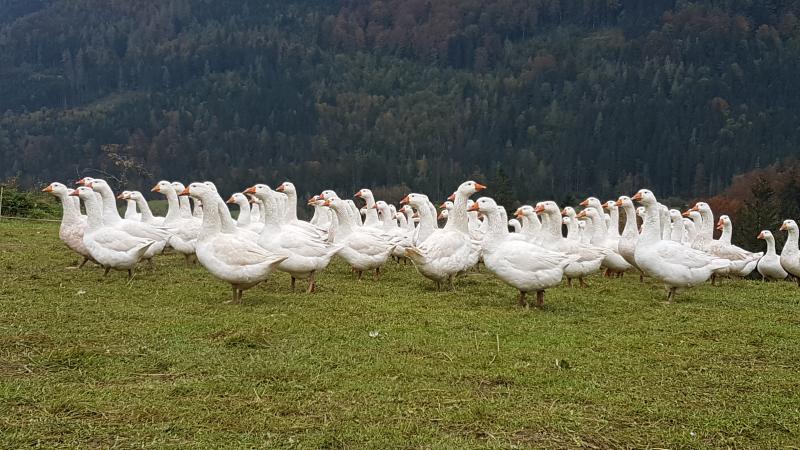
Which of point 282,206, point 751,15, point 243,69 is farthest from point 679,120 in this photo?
point 282,206

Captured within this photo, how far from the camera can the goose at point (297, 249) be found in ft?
38.7

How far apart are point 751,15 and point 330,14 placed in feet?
216

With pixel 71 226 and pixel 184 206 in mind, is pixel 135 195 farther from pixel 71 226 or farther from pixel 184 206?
pixel 71 226

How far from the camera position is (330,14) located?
120 metres

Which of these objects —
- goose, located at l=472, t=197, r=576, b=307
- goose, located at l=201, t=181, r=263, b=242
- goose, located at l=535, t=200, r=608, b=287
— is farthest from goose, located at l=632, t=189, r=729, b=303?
goose, located at l=201, t=181, r=263, b=242

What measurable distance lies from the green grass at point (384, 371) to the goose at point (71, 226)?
2.21 meters

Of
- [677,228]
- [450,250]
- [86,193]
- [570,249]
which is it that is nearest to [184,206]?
[86,193]

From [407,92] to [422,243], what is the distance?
8826 cm

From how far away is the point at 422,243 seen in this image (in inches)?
498

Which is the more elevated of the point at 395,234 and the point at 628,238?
the point at 628,238

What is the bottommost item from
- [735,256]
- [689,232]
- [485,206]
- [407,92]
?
[407,92]

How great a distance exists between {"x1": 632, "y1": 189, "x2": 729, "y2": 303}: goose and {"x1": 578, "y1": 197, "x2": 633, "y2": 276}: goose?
2956mm

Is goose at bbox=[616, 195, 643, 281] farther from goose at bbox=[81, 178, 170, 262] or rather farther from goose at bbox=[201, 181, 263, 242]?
goose at bbox=[81, 178, 170, 262]

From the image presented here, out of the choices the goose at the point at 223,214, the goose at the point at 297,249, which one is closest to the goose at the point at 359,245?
the goose at the point at 297,249
